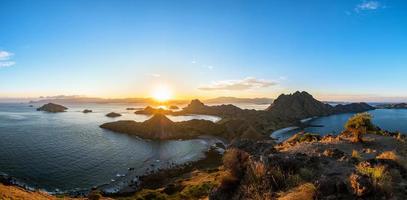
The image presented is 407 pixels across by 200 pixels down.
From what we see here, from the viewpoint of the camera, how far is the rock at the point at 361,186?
34.8 feet

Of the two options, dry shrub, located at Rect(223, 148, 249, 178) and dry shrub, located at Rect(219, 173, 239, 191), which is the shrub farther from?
dry shrub, located at Rect(223, 148, 249, 178)

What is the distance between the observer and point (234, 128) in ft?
456

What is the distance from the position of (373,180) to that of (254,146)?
1266 inches

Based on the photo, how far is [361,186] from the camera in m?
10.7

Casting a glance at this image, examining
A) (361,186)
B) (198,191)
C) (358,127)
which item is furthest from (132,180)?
(361,186)

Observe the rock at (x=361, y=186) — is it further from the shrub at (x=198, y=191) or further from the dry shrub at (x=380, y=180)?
the shrub at (x=198, y=191)

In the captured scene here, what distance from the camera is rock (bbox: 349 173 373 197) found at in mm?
10601

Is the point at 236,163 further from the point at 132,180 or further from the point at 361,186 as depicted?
the point at 132,180

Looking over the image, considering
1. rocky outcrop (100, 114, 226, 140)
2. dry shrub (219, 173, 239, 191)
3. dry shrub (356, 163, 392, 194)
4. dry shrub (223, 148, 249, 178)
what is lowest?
rocky outcrop (100, 114, 226, 140)

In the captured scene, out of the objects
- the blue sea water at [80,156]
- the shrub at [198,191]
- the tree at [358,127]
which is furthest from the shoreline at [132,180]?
the tree at [358,127]

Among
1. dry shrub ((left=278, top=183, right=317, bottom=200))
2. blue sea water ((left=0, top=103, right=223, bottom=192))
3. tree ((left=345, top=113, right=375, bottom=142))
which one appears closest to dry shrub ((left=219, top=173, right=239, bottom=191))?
dry shrub ((left=278, top=183, right=317, bottom=200))

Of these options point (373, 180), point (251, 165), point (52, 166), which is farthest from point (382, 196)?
point (52, 166)

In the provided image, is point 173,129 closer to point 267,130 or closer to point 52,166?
point 267,130

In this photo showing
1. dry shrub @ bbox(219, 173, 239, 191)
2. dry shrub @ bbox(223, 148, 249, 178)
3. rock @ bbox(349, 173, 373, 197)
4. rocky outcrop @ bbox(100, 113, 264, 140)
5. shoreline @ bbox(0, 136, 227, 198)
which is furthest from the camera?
rocky outcrop @ bbox(100, 113, 264, 140)
